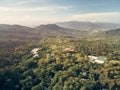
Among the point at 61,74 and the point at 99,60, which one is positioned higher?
the point at 99,60

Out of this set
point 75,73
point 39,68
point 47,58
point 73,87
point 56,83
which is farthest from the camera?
point 47,58

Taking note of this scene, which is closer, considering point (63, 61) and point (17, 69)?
point (17, 69)

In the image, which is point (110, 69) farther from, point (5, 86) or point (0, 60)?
point (0, 60)

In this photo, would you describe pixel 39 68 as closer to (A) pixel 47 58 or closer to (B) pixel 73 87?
(A) pixel 47 58

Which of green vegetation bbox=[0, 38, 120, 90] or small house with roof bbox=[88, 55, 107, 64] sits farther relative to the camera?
small house with roof bbox=[88, 55, 107, 64]

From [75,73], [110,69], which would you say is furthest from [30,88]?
[110,69]

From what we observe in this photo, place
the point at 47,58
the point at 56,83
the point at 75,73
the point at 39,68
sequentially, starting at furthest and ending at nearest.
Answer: the point at 47,58, the point at 39,68, the point at 75,73, the point at 56,83

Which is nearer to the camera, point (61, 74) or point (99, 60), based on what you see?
point (61, 74)

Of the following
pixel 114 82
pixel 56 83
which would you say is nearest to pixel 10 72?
pixel 56 83

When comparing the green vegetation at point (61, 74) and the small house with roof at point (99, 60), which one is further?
the small house with roof at point (99, 60)
